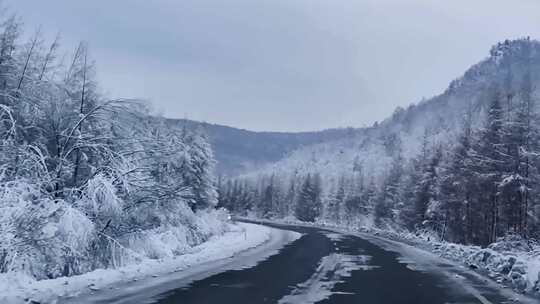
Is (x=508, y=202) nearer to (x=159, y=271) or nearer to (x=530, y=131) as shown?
(x=530, y=131)

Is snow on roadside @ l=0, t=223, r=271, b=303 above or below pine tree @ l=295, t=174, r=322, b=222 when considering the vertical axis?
below

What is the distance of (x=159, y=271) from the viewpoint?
551 inches

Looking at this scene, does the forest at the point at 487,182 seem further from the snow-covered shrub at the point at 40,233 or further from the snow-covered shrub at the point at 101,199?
the snow-covered shrub at the point at 40,233

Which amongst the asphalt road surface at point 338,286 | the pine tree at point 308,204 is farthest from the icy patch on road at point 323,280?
the pine tree at point 308,204

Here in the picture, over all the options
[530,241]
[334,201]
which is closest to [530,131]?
[530,241]

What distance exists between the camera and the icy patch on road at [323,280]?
10691mm

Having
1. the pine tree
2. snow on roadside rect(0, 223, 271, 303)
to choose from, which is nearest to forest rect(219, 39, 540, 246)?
snow on roadside rect(0, 223, 271, 303)

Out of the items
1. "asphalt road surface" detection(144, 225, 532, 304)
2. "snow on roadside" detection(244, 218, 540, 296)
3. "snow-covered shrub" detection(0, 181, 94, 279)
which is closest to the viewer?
"asphalt road surface" detection(144, 225, 532, 304)

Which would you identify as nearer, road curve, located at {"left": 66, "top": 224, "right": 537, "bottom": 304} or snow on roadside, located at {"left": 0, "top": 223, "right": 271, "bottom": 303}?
snow on roadside, located at {"left": 0, "top": 223, "right": 271, "bottom": 303}

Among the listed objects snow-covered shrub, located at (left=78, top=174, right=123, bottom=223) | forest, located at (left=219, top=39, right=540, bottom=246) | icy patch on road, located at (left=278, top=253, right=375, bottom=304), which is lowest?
icy patch on road, located at (left=278, top=253, right=375, bottom=304)

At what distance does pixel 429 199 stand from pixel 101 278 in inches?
1987

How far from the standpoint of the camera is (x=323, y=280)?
45.6 feet

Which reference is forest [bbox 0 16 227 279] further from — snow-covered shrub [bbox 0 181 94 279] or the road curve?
the road curve

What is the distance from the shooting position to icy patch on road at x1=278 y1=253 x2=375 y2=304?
1069cm
